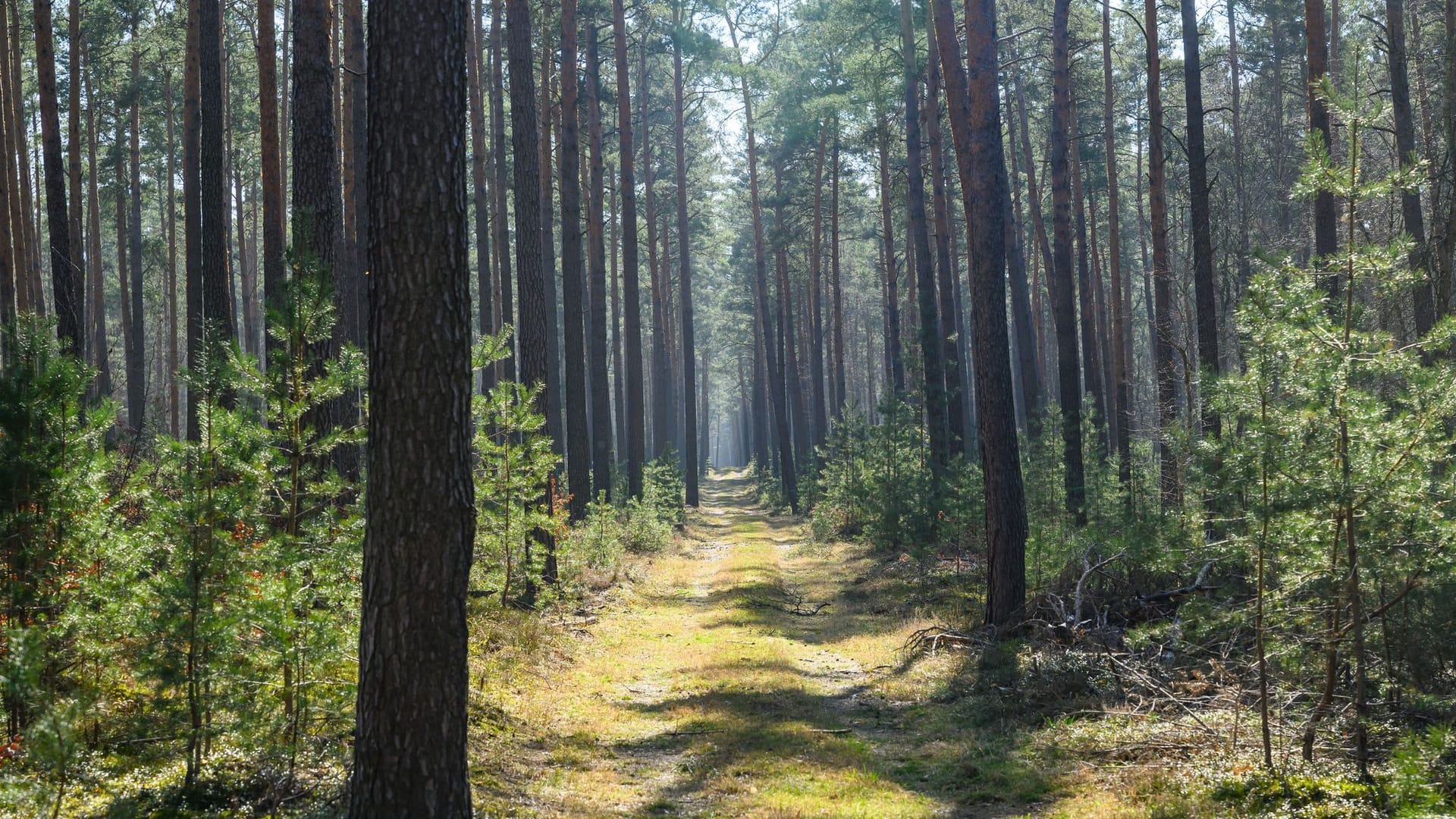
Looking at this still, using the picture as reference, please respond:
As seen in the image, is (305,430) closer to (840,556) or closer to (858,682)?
(858,682)

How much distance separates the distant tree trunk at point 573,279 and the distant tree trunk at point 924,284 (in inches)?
275

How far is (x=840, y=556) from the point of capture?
67.0ft

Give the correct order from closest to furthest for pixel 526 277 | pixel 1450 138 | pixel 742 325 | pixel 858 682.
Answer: pixel 1450 138
pixel 858 682
pixel 526 277
pixel 742 325

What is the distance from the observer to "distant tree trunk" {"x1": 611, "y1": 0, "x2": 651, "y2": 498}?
22781 mm

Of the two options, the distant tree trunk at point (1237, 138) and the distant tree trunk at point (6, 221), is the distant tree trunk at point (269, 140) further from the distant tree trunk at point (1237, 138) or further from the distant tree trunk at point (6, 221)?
the distant tree trunk at point (1237, 138)

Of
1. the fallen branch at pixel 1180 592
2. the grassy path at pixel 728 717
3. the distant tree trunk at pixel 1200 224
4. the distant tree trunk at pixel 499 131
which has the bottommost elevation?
the grassy path at pixel 728 717

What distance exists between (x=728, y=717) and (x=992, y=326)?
537 cm

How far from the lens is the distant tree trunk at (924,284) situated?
797 inches

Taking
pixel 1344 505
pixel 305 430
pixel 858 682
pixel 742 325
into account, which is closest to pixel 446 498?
pixel 305 430

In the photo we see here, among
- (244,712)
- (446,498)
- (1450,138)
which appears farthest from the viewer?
(1450,138)

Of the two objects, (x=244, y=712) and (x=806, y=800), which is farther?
(x=806, y=800)

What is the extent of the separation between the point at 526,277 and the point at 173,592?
9.93m

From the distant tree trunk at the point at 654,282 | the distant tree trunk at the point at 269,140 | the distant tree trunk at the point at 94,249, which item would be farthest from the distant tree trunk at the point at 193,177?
the distant tree trunk at the point at 654,282

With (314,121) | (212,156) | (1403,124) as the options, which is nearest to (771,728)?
(314,121)
